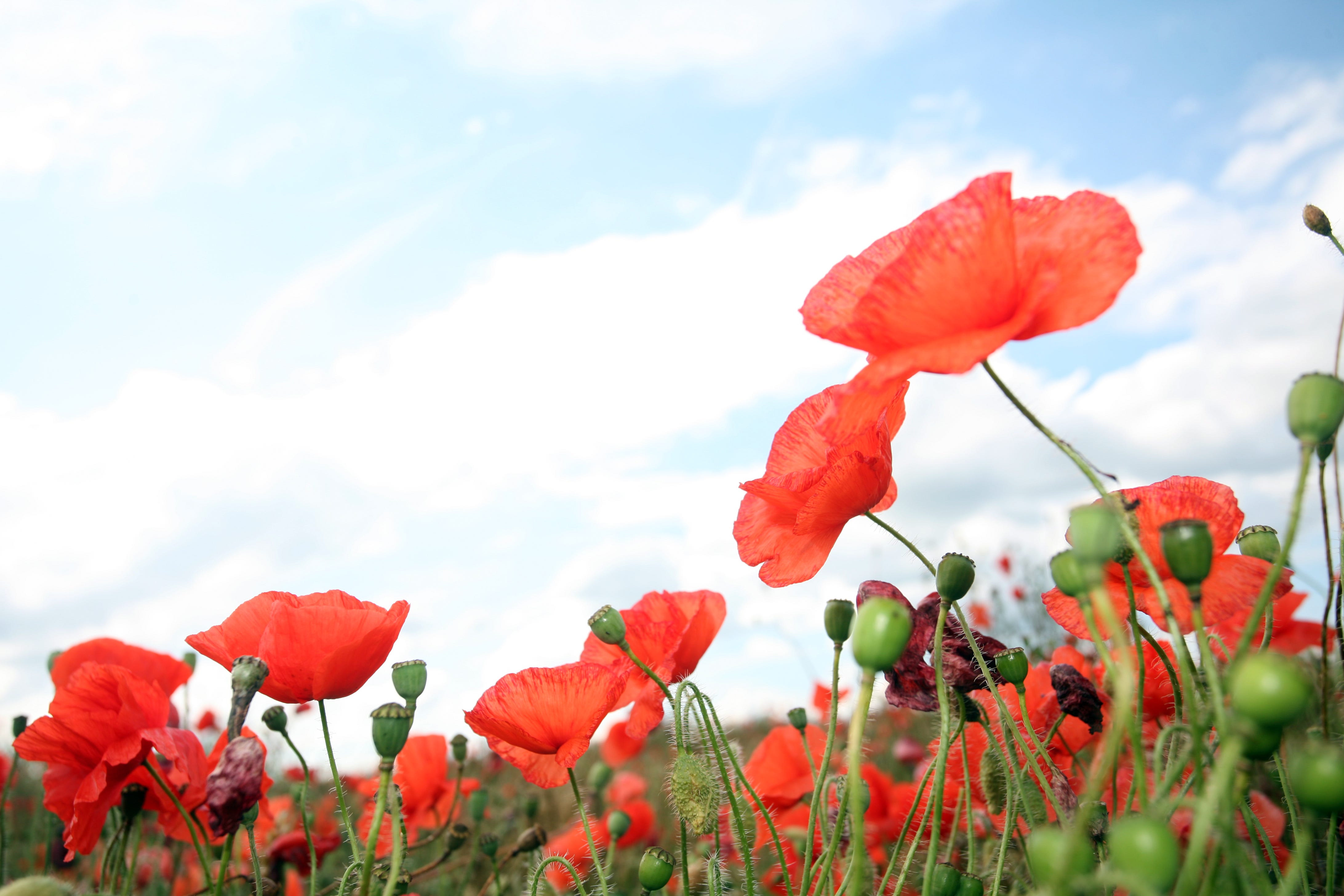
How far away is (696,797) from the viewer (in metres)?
1.25

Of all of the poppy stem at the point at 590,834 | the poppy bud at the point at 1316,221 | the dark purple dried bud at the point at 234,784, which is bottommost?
the poppy stem at the point at 590,834

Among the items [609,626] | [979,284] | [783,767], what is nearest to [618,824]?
→ [783,767]

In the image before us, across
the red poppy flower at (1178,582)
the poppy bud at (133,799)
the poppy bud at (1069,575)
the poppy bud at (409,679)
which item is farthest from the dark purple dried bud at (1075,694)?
the poppy bud at (133,799)

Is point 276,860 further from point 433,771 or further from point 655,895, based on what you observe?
point 655,895

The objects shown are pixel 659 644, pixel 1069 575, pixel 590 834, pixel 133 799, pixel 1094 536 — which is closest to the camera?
pixel 1094 536

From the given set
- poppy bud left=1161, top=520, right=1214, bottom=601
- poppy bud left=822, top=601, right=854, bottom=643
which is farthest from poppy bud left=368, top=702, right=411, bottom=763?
poppy bud left=1161, top=520, right=1214, bottom=601

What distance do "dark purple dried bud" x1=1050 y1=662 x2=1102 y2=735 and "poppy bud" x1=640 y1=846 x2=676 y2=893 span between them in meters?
0.60

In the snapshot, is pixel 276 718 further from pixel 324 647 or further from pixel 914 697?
pixel 914 697

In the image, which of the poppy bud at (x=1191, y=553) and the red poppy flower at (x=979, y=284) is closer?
the poppy bud at (x=1191, y=553)

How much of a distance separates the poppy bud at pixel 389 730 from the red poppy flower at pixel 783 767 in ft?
3.54

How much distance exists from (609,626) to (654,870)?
31cm

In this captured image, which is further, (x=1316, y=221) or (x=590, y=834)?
(x=1316, y=221)

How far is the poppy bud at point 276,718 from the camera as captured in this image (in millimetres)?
1641

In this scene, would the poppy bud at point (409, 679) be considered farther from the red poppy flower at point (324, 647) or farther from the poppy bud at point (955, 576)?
the poppy bud at point (955, 576)
